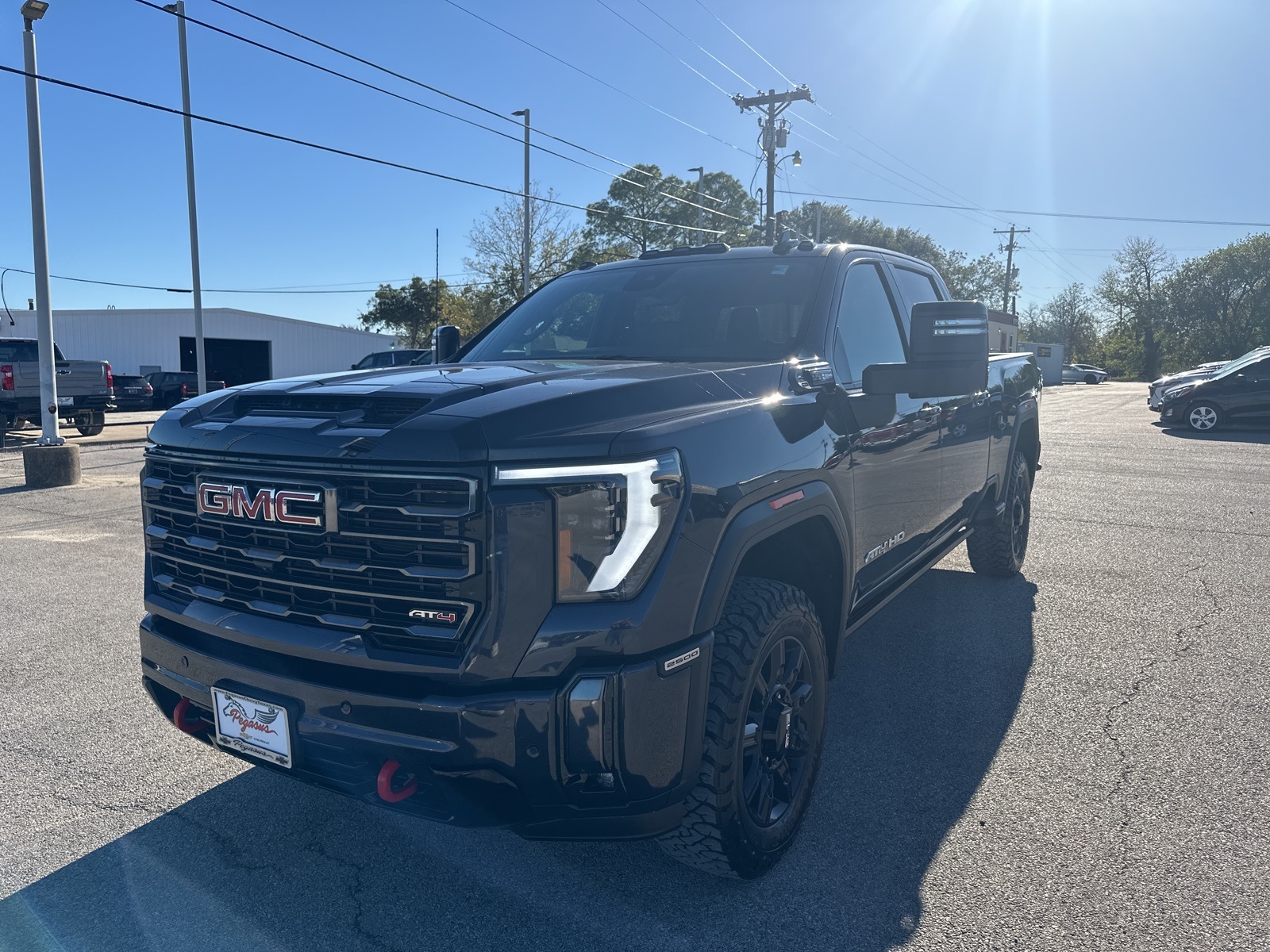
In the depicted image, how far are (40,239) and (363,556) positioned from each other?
11989 mm

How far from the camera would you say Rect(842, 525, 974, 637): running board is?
3.49 metres

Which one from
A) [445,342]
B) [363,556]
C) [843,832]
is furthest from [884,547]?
[445,342]

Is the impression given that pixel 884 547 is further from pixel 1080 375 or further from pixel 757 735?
pixel 1080 375

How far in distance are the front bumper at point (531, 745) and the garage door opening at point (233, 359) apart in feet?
152

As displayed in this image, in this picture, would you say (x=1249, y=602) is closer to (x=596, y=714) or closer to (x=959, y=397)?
(x=959, y=397)

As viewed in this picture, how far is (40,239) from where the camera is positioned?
37.9 ft

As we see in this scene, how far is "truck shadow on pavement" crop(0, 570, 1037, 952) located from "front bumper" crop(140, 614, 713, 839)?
18.4 inches

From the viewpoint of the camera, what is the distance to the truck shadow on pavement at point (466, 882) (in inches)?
96.3

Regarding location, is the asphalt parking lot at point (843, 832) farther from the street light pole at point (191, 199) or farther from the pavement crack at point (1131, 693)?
the street light pole at point (191, 199)

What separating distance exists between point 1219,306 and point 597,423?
80159 mm

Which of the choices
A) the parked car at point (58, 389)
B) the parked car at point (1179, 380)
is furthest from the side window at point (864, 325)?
the parked car at point (1179, 380)

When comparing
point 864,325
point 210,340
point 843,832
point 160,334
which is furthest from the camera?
point 210,340

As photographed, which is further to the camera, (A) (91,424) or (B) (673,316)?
(A) (91,424)

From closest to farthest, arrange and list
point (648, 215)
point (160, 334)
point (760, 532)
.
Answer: point (760, 532) < point (160, 334) < point (648, 215)
